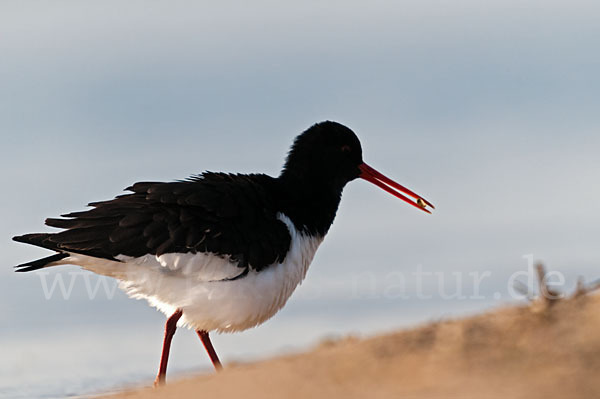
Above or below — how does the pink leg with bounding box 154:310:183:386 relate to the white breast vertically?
below

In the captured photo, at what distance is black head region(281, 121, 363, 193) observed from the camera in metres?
7.89

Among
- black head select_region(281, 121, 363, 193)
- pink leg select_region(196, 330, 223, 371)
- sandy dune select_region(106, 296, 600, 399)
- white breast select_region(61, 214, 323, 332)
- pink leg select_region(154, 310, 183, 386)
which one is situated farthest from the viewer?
black head select_region(281, 121, 363, 193)

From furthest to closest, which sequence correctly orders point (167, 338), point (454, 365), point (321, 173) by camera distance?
point (321, 173) → point (167, 338) → point (454, 365)

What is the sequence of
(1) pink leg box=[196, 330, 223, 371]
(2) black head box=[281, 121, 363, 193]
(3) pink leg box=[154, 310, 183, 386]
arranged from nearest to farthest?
1. (3) pink leg box=[154, 310, 183, 386]
2. (1) pink leg box=[196, 330, 223, 371]
3. (2) black head box=[281, 121, 363, 193]

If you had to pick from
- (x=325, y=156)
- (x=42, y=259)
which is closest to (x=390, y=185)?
(x=325, y=156)

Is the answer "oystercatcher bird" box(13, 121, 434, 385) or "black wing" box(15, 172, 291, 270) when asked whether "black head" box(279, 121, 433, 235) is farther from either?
"black wing" box(15, 172, 291, 270)

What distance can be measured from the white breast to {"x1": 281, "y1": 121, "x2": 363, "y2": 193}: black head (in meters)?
0.99

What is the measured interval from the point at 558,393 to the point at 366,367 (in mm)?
984

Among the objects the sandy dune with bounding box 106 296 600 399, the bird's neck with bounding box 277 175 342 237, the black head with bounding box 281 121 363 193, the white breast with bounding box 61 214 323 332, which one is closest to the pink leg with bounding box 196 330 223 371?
the white breast with bounding box 61 214 323 332

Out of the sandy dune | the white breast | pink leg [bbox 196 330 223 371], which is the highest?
the sandy dune

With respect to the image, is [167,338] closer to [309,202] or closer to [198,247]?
[198,247]

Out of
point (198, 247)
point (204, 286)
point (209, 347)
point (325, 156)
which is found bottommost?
point (209, 347)

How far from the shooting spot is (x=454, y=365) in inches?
150

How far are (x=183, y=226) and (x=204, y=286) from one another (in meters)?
0.55
